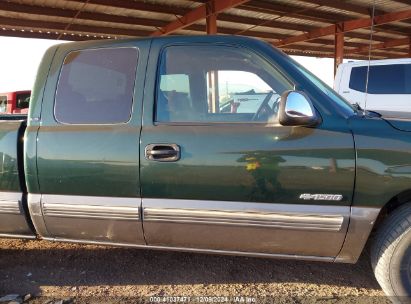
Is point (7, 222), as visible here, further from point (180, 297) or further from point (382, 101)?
point (382, 101)

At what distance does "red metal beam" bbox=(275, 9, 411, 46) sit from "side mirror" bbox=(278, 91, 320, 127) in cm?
1232

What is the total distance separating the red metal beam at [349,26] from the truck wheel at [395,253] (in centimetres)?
1223

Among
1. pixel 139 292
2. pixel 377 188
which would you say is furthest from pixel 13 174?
pixel 377 188

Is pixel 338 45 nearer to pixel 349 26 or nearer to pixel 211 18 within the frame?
pixel 349 26

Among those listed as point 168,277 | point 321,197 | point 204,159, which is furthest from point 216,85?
point 168,277

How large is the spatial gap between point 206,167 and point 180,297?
100 centimetres

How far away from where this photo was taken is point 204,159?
2.39m

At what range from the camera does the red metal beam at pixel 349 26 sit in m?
12.5

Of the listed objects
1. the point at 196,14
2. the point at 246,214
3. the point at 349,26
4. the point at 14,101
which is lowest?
the point at 14,101

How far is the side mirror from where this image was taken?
2.22 m

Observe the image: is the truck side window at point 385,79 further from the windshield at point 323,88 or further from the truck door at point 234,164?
the truck door at point 234,164

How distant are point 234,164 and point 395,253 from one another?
1.14 metres

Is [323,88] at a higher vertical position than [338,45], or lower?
lower

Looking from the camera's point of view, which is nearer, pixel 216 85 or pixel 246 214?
pixel 246 214
